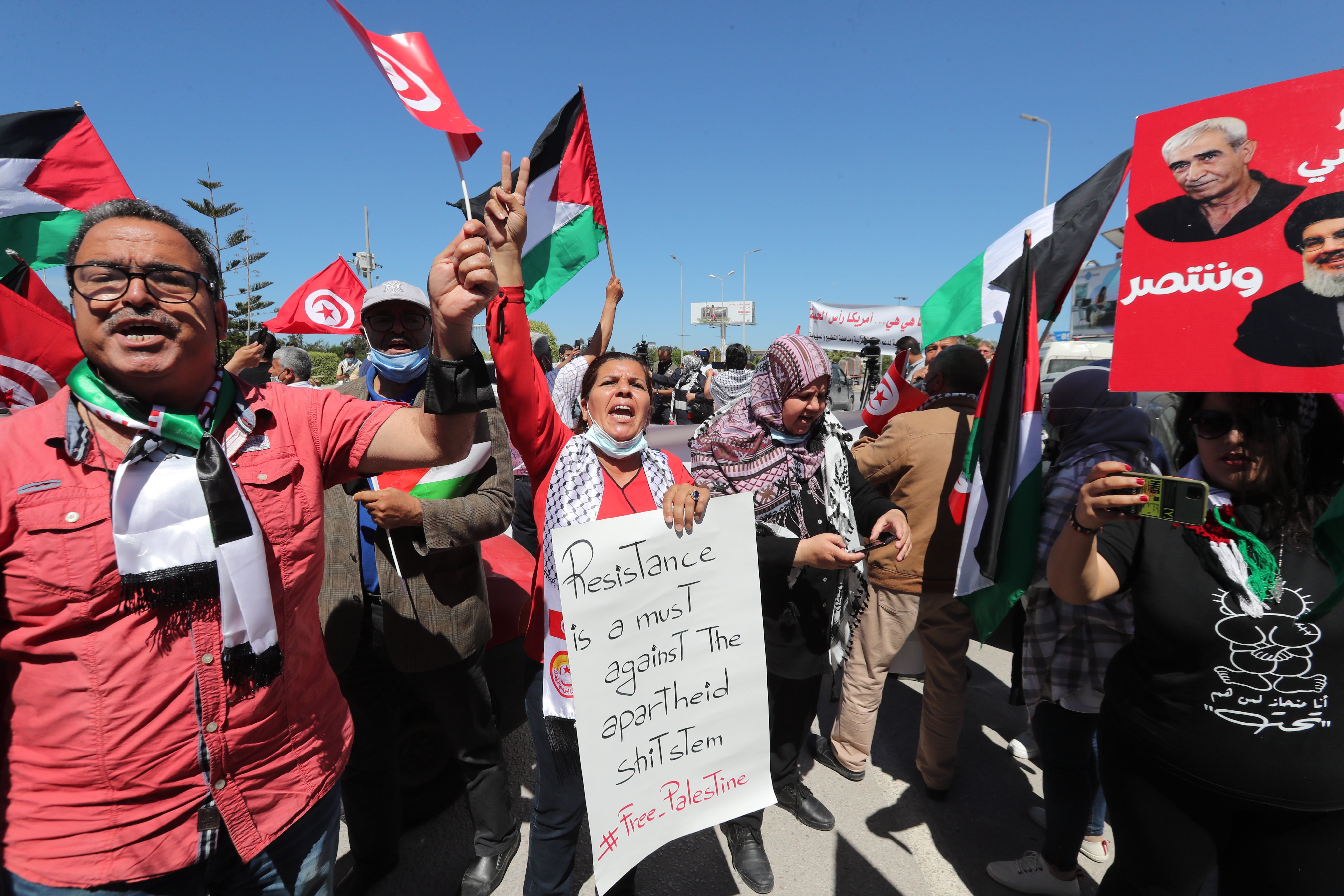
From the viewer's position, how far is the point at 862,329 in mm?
12359

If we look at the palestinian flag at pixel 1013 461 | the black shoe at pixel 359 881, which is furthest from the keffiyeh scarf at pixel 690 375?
the black shoe at pixel 359 881

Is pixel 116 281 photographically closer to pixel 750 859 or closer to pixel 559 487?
pixel 559 487

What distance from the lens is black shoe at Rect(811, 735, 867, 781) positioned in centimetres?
307

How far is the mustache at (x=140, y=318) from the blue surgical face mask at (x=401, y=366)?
3.96ft

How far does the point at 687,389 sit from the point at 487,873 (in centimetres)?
982

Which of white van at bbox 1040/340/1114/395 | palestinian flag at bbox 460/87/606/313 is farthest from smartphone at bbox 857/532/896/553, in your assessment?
white van at bbox 1040/340/1114/395

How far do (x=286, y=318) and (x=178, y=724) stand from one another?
251 inches

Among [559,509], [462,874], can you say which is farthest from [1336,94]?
[462,874]

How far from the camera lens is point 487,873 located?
7.73 feet

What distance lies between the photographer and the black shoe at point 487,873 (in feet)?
7.61

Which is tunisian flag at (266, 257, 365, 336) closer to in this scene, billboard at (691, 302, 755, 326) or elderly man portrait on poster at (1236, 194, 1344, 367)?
elderly man portrait on poster at (1236, 194, 1344, 367)

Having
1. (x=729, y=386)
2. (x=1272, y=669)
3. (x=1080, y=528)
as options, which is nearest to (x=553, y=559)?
(x=1080, y=528)

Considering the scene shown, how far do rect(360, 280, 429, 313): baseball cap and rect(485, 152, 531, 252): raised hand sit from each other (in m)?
0.97

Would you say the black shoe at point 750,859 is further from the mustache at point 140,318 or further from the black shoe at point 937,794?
the mustache at point 140,318
